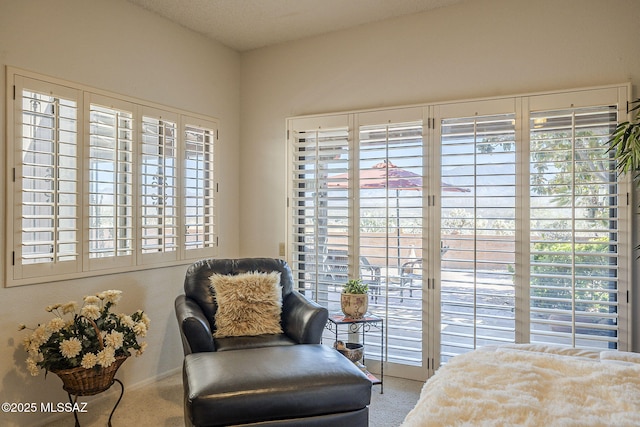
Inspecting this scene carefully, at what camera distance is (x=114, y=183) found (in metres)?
3.04

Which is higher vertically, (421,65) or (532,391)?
(421,65)

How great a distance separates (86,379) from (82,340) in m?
0.21

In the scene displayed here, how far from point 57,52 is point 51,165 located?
72 cm

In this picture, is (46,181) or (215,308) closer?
(46,181)

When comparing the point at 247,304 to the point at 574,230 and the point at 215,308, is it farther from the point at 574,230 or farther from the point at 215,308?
the point at 574,230

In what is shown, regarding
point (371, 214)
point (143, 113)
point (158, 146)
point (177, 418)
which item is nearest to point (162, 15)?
point (143, 113)

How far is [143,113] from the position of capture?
10.7 ft

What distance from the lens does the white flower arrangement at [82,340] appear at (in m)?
2.36

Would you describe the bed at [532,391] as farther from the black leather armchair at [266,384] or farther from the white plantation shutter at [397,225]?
the white plantation shutter at [397,225]

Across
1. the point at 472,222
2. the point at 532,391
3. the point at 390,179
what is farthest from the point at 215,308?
the point at 532,391

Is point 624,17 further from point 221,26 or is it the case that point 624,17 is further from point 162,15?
point 162,15

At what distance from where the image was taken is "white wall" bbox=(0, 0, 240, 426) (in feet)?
8.31

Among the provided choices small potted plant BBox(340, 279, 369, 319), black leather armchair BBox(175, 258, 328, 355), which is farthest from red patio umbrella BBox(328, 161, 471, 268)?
black leather armchair BBox(175, 258, 328, 355)

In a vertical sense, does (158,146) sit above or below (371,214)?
above
